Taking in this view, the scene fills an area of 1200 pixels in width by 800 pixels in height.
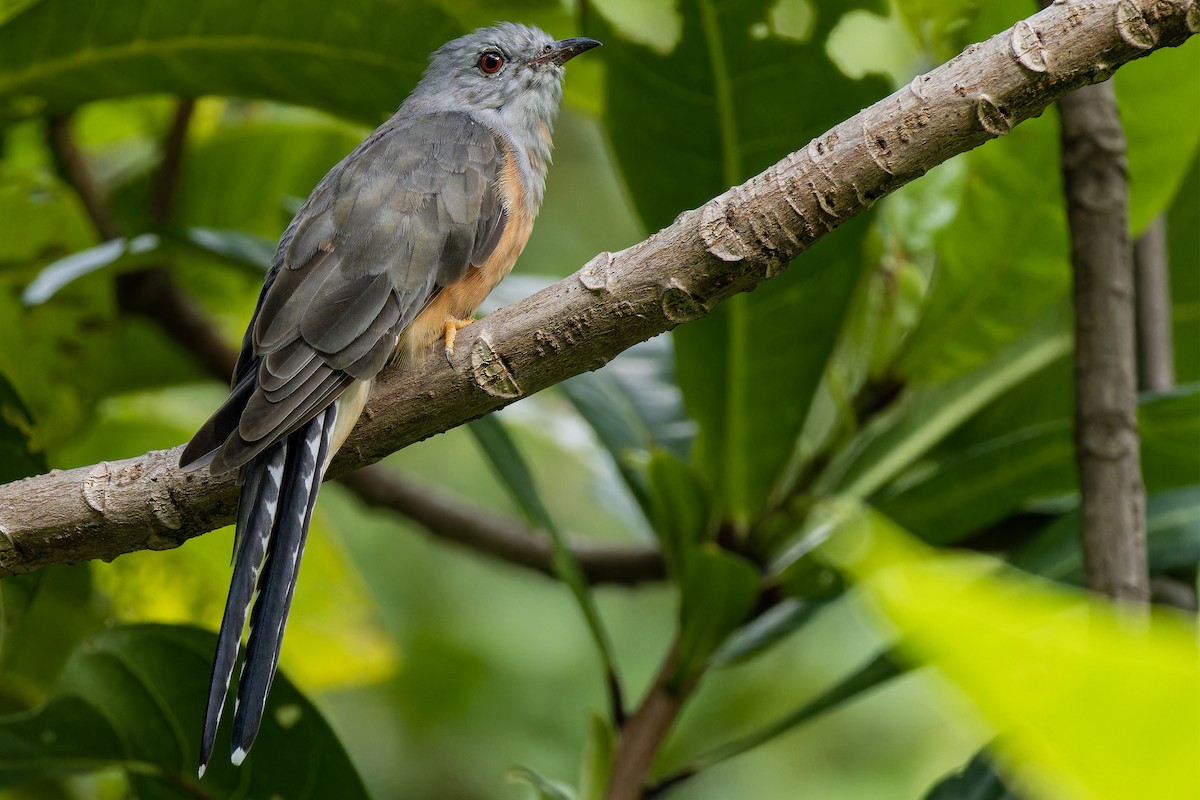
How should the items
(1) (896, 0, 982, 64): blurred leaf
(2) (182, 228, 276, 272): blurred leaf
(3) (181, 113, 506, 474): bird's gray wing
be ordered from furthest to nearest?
(2) (182, 228, 276, 272): blurred leaf, (1) (896, 0, 982, 64): blurred leaf, (3) (181, 113, 506, 474): bird's gray wing

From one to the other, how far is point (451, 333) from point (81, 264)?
1.15 m

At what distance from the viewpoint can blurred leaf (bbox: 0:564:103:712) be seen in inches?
118

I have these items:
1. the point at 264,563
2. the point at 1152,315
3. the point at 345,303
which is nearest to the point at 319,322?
the point at 345,303

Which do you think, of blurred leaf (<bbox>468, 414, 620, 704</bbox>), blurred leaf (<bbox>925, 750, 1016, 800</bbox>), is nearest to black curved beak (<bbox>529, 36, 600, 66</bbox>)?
blurred leaf (<bbox>468, 414, 620, 704</bbox>)

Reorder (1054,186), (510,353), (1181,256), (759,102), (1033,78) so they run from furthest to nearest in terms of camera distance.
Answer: (1181,256) → (1054,186) → (759,102) → (510,353) → (1033,78)

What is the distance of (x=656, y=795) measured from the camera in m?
2.43

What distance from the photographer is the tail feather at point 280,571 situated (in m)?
1.90

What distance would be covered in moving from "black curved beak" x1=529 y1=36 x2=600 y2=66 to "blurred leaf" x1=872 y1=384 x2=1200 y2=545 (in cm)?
150

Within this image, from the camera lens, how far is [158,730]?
2363mm

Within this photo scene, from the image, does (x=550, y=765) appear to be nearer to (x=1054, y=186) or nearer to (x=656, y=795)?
(x=656, y=795)

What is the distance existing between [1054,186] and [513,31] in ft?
5.78

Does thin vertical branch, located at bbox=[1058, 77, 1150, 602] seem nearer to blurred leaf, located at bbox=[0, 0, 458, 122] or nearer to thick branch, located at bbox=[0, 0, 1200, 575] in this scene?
thick branch, located at bbox=[0, 0, 1200, 575]

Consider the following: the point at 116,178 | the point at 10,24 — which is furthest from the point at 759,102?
the point at 116,178

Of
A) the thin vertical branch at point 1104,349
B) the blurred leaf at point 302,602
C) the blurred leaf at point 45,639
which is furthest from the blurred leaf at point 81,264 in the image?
the thin vertical branch at point 1104,349
